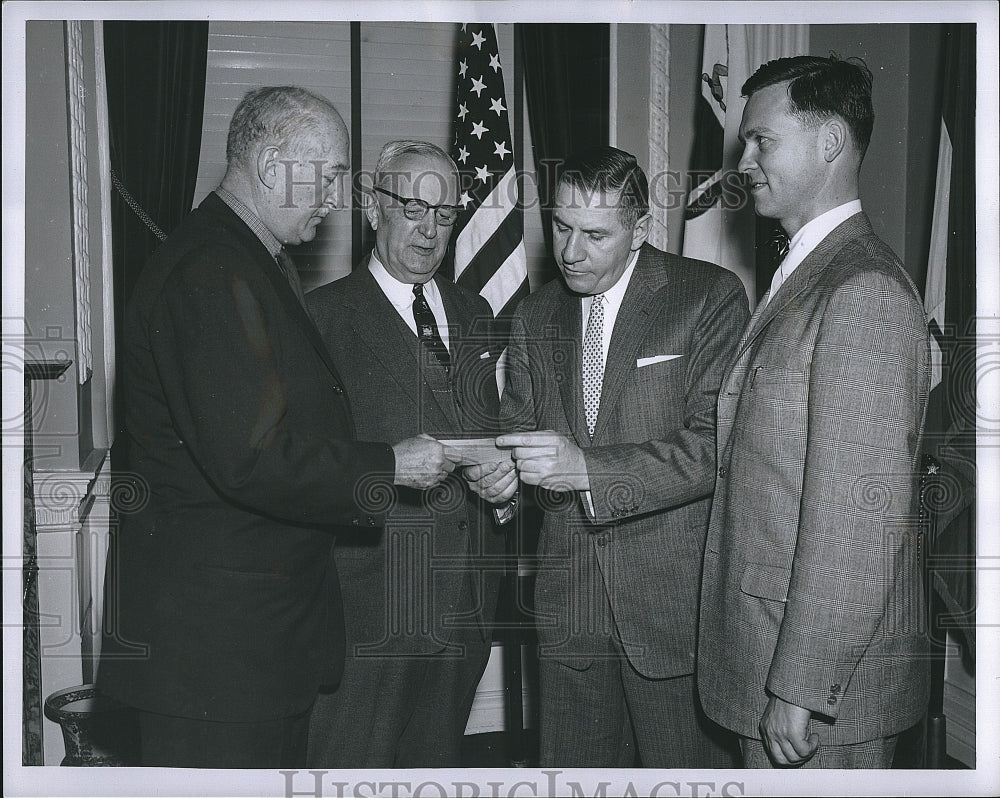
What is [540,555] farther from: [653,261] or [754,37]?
[754,37]

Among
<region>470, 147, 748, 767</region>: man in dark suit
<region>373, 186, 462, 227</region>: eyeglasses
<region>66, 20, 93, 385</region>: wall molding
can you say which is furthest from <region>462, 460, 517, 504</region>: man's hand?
<region>66, 20, 93, 385</region>: wall molding

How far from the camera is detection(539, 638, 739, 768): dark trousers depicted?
215 centimetres

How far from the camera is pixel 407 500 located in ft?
7.16

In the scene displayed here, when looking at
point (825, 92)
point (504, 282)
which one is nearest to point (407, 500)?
point (504, 282)

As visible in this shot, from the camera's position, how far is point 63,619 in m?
2.14

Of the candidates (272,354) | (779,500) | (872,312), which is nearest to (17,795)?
(272,354)

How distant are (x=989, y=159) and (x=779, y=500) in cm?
108

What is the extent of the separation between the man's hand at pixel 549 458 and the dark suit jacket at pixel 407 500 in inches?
3.4

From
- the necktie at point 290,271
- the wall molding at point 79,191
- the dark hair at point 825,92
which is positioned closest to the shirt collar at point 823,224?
the dark hair at point 825,92

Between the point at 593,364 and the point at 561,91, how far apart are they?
0.81 m

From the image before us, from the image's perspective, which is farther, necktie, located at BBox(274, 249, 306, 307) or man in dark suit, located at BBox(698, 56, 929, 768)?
necktie, located at BBox(274, 249, 306, 307)

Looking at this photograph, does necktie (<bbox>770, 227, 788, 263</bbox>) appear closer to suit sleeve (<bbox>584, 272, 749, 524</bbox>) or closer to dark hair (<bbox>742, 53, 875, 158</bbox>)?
suit sleeve (<bbox>584, 272, 749, 524</bbox>)

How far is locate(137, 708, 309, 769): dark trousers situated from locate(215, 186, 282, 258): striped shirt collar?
1.08 metres

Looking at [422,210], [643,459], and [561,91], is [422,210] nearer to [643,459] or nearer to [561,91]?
[561,91]
